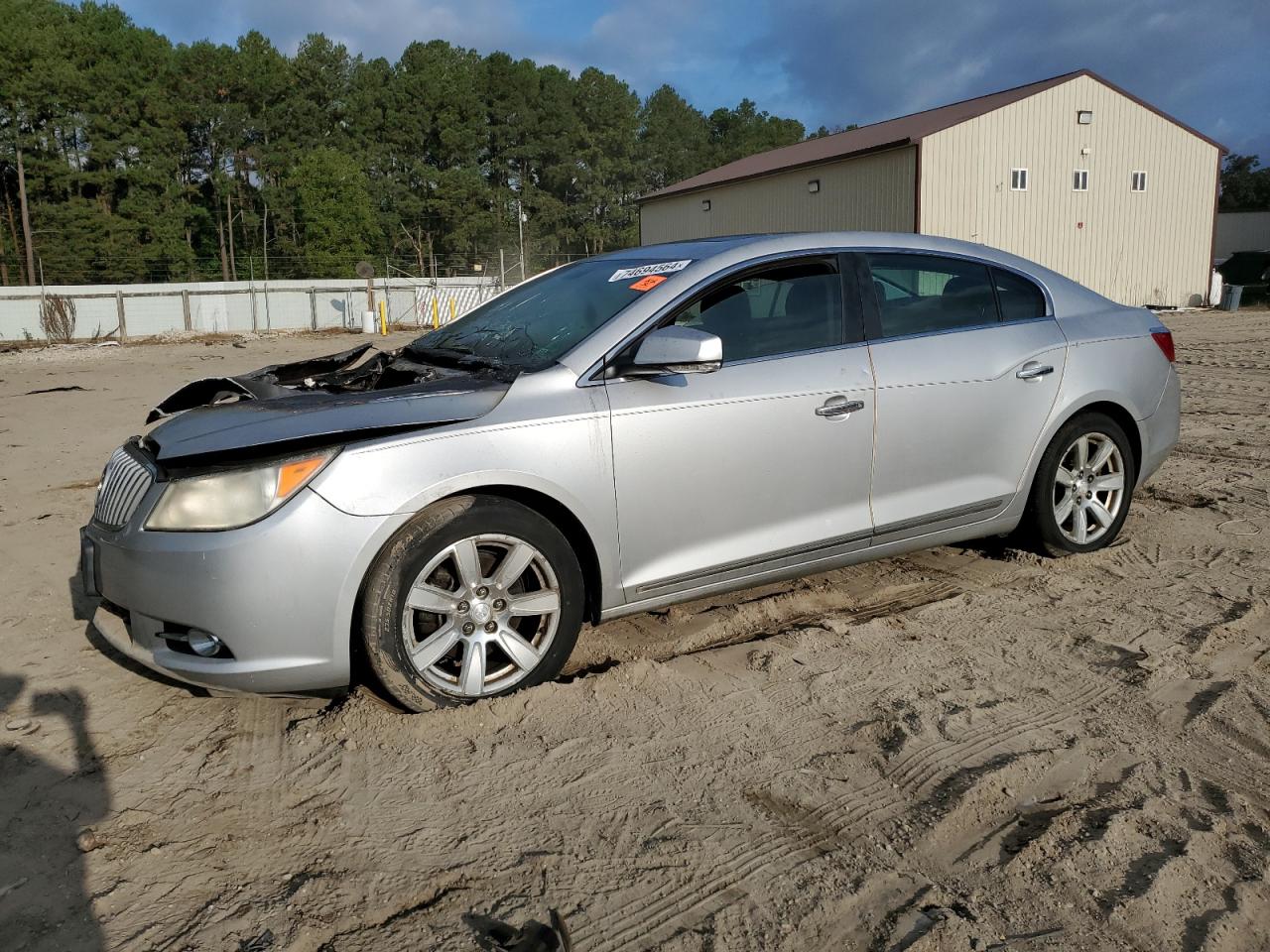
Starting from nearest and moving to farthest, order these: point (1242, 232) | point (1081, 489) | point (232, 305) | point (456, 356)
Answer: point (456, 356), point (1081, 489), point (232, 305), point (1242, 232)

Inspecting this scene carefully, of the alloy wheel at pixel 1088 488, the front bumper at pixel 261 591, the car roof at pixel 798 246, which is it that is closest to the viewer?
the front bumper at pixel 261 591

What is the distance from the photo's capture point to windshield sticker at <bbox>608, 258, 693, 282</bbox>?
393 centimetres

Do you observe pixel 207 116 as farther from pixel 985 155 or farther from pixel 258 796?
pixel 258 796

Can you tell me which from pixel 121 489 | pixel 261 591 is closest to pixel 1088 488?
pixel 261 591

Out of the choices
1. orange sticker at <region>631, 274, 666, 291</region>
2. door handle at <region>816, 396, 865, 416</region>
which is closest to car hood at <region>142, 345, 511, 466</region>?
orange sticker at <region>631, 274, 666, 291</region>

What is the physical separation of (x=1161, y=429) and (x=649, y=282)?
297 cm

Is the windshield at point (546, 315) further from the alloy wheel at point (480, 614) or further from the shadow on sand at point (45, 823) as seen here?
the shadow on sand at point (45, 823)

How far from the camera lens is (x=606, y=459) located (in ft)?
11.2

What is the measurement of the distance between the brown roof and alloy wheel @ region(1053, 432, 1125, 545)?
2478cm

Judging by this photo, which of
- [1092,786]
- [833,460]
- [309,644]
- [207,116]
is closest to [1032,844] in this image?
[1092,786]

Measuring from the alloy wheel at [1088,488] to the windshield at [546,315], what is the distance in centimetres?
223

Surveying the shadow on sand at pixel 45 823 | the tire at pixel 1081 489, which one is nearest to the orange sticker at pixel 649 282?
the tire at pixel 1081 489

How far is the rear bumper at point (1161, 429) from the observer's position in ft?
16.4

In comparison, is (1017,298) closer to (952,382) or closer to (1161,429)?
(952,382)
